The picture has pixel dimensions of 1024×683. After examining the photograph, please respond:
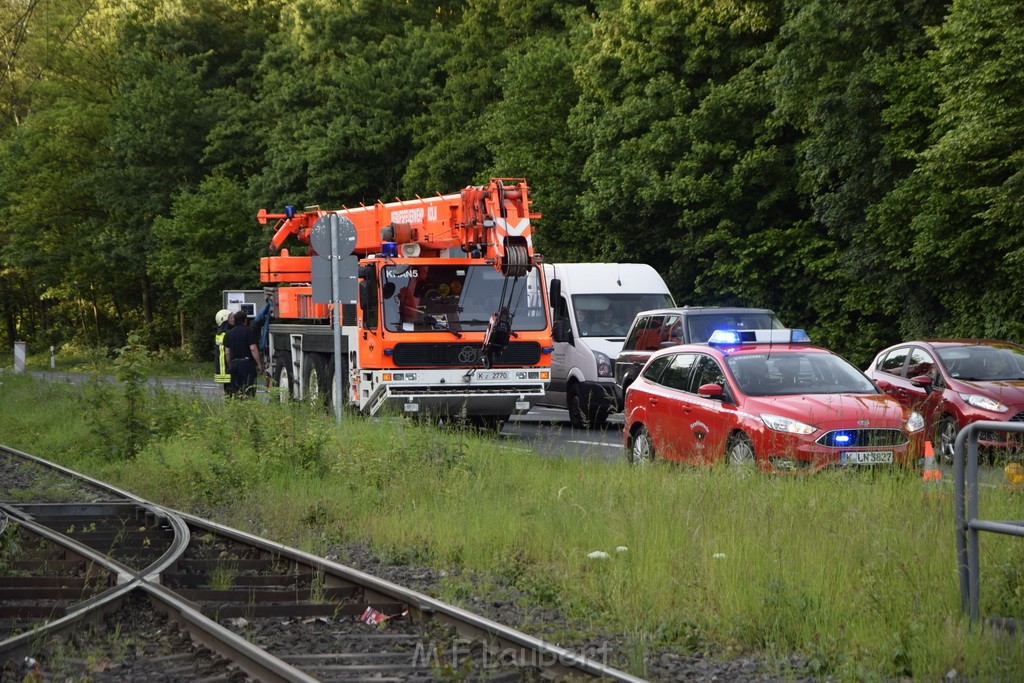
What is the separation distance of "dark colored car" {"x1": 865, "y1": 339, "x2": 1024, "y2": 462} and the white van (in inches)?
217

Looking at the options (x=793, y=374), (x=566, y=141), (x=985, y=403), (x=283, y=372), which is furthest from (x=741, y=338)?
(x=566, y=141)

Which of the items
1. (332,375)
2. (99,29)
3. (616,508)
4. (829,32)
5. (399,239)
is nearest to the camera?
(616,508)

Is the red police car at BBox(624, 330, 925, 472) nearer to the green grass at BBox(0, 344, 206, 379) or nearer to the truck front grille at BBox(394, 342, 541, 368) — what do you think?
the truck front grille at BBox(394, 342, 541, 368)

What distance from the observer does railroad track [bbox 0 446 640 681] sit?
6324mm

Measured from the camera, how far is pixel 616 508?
10203 mm

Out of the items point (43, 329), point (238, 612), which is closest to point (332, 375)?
point (238, 612)

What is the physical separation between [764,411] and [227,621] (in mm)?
6417

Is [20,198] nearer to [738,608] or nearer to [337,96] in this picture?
[337,96]

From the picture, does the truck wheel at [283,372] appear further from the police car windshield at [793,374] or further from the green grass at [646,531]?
the police car windshield at [793,374]

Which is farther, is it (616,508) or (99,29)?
(99,29)

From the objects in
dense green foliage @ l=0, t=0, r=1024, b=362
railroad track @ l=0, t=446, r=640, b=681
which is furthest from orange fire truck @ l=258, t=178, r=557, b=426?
railroad track @ l=0, t=446, r=640, b=681

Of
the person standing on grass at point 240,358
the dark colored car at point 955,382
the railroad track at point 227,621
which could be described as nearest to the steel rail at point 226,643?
the railroad track at point 227,621

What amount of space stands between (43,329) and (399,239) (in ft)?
193

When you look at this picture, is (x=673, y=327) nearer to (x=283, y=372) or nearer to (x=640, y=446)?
(x=640, y=446)
